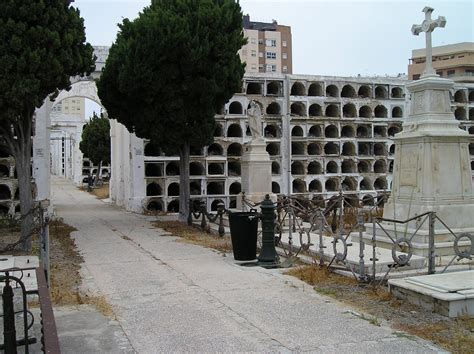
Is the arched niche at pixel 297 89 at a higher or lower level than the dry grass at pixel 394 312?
higher

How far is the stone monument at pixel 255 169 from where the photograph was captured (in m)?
14.6

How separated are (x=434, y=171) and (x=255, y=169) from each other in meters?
6.23

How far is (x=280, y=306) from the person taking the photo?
19.9ft

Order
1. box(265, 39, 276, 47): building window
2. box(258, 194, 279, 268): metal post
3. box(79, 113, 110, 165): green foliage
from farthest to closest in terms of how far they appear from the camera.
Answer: box(265, 39, 276, 47): building window, box(79, 113, 110, 165): green foliage, box(258, 194, 279, 268): metal post

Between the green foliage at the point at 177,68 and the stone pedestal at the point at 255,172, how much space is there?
1781 millimetres

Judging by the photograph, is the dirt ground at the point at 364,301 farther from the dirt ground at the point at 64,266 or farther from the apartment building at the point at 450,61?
the apartment building at the point at 450,61

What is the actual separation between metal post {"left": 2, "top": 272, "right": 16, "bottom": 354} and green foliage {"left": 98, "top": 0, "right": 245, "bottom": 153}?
36.5ft

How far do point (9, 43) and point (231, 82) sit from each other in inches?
267

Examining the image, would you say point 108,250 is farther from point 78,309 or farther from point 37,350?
point 37,350

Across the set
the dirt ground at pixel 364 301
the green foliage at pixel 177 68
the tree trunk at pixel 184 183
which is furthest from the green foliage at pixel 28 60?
the tree trunk at pixel 184 183

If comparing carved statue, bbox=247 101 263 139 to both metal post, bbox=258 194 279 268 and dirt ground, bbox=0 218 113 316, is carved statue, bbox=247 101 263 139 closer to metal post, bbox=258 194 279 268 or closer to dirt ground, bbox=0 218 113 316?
dirt ground, bbox=0 218 113 316

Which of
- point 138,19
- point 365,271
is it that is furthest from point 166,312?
point 138,19

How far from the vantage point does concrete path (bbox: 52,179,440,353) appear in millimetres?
4785

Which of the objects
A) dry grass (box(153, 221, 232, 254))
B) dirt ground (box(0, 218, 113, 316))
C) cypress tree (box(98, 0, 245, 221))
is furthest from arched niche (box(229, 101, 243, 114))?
dirt ground (box(0, 218, 113, 316))
